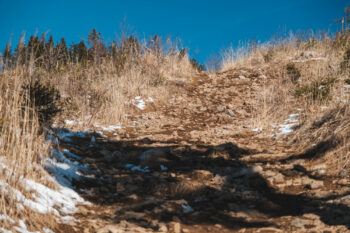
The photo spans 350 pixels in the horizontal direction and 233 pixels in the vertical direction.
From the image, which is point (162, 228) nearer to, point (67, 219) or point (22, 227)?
point (67, 219)

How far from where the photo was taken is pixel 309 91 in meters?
5.98

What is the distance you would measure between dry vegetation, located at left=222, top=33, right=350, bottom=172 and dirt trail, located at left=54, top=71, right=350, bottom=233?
1.05 feet

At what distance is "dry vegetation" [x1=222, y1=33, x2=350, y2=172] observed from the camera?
3.57m

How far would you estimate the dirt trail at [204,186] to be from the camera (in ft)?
7.14

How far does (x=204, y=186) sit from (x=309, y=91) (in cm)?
406

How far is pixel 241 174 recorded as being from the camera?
3170 millimetres

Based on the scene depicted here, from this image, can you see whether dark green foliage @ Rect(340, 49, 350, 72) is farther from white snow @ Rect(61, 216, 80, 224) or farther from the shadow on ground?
white snow @ Rect(61, 216, 80, 224)

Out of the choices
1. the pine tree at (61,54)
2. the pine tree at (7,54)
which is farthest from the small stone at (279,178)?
the pine tree at (61,54)

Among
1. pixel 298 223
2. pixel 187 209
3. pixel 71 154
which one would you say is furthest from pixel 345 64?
pixel 71 154

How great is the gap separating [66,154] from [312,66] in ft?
23.7

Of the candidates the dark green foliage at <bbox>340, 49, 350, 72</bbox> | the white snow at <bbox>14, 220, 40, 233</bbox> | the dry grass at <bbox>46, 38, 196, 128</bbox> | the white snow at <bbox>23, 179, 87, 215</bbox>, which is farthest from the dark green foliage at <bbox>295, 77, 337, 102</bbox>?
the white snow at <bbox>14, 220, 40, 233</bbox>

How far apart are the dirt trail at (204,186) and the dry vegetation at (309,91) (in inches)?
12.6

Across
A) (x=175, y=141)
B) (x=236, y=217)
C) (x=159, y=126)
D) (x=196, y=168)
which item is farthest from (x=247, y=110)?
(x=236, y=217)

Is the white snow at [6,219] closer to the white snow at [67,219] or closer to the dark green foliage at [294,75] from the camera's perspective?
the white snow at [67,219]
